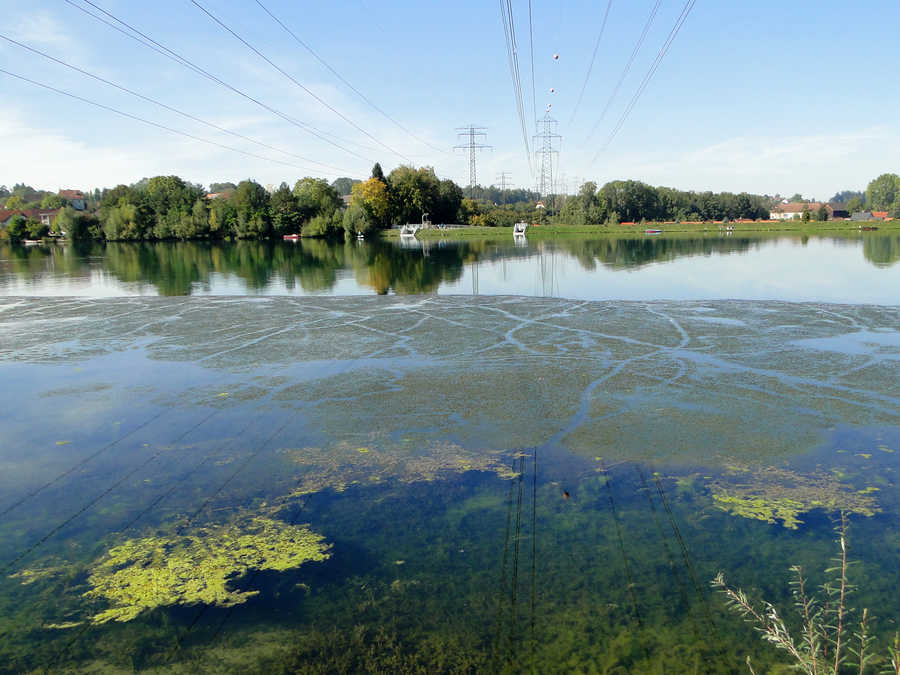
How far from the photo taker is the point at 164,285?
3167 centimetres

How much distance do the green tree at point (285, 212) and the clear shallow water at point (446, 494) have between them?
9887cm

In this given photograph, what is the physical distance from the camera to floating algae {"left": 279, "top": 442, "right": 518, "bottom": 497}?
26.8 feet

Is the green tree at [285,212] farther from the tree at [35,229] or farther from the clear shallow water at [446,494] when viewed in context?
the clear shallow water at [446,494]

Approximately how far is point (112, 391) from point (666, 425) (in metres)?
10.7

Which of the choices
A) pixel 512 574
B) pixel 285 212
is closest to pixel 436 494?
pixel 512 574

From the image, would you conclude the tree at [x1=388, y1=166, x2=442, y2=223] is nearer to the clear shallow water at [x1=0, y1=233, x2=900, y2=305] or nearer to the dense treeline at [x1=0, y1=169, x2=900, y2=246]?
the dense treeline at [x1=0, y1=169, x2=900, y2=246]

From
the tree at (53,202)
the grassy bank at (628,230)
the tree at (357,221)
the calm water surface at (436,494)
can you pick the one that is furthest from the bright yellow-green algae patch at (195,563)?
the tree at (53,202)

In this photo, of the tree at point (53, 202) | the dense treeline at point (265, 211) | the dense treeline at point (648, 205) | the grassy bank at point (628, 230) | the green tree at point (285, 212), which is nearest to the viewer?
the grassy bank at point (628, 230)

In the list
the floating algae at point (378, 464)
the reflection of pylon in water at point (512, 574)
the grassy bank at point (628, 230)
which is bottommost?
the reflection of pylon in water at point (512, 574)

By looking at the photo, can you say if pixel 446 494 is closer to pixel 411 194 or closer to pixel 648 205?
pixel 411 194

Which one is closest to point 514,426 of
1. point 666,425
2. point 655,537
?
point 666,425

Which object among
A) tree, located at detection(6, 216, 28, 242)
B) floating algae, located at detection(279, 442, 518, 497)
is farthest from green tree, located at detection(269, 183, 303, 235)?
floating algae, located at detection(279, 442, 518, 497)

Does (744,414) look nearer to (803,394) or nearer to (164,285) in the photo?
(803,394)

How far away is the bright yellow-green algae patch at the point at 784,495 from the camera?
7121 mm
